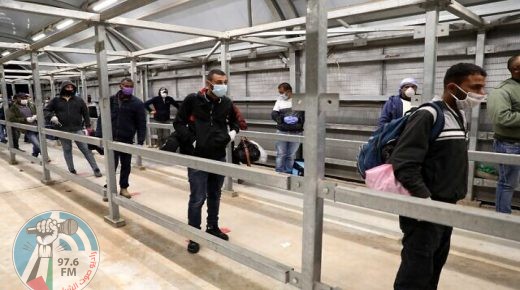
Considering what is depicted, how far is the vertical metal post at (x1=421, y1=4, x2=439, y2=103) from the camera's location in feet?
8.03

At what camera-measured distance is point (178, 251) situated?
106 inches

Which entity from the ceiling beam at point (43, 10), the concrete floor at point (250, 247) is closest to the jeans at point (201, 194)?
the concrete floor at point (250, 247)

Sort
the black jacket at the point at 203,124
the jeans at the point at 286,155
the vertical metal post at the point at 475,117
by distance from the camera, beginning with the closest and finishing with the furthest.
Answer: the black jacket at the point at 203,124 → the vertical metal post at the point at 475,117 → the jeans at the point at 286,155

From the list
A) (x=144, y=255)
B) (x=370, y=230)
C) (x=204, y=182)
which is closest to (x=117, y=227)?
(x=144, y=255)

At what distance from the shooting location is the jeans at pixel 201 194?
2.59 m

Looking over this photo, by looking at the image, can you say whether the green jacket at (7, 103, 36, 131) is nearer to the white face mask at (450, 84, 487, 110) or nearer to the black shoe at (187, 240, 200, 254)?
the black shoe at (187, 240, 200, 254)

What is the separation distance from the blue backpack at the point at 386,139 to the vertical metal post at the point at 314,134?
24cm

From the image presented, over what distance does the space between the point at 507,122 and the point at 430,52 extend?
0.83m

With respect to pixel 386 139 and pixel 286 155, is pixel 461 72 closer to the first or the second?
pixel 386 139

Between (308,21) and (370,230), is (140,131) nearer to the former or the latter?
(370,230)

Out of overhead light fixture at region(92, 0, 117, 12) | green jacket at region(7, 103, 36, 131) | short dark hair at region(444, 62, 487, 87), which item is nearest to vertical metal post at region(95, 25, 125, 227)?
short dark hair at region(444, 62, 487, 87)

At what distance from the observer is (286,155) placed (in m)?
4.76

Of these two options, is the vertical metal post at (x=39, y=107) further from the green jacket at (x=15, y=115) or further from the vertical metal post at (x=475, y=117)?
the vertical metal post at (x=475, y=117)

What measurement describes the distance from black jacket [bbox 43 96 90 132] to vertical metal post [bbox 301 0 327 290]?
14.9ft
